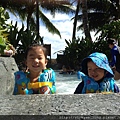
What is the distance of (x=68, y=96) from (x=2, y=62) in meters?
2.51

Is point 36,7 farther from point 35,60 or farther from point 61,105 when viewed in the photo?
point 61,105

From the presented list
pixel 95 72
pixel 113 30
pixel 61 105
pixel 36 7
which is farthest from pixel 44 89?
pixel 36 7

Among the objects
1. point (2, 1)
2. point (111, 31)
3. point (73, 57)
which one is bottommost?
point (73, 57)

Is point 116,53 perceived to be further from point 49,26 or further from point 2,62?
point 49,26

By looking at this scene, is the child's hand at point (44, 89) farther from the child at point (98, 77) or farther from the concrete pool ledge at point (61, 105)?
the concrete pool ledge at point (61, 105)

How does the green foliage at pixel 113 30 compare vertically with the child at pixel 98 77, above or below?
below

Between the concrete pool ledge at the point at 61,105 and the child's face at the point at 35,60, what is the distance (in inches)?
39.5

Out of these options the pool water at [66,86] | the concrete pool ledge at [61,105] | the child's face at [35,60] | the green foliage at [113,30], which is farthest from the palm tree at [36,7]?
the concrete pool ledge at [61,105]

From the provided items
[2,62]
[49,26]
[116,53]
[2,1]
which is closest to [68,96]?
[2,62]

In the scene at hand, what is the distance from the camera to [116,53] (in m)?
6.80

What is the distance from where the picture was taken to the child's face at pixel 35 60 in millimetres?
2479

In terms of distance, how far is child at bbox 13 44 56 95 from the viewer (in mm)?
2447

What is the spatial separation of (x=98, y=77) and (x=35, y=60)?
54 cm

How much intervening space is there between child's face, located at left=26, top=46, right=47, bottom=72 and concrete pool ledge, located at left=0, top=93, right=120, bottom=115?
1.00 metres
